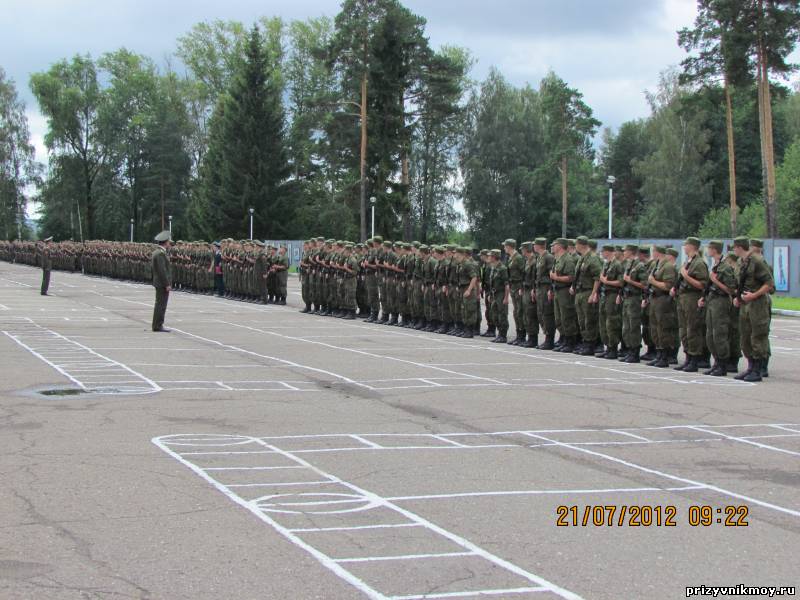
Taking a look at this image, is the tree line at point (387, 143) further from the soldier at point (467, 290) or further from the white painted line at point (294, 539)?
the white painted line at point (294, 539)

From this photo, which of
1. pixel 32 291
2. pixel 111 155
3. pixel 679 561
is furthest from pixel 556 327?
pixel 111 155

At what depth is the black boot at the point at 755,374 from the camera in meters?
14.3

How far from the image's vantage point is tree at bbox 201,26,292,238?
2960 inches

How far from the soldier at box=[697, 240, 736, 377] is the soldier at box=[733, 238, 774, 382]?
0.67ft

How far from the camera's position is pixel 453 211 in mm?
85500

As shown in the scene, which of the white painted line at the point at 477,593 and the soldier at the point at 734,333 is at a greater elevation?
the soldier at the point at 734,333

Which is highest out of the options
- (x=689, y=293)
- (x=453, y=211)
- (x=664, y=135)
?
(x=664, y=135)

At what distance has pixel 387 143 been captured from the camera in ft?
206

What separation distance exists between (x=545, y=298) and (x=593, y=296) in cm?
157

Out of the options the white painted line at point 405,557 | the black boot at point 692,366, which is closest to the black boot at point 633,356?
the black boot at point 692,366

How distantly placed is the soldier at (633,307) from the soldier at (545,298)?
7.22ft

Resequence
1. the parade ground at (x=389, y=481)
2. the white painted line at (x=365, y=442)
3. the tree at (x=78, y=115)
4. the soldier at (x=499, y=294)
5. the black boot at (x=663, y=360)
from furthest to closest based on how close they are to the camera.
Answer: the tree at (x=78, y=115)
the soldier at (x=499, y=294)
the black boot at (x=663, y=360)
the white painted line at (x=365, y=442)
the parade ground at (x=389, y=481)

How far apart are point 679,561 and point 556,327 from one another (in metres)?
13.6

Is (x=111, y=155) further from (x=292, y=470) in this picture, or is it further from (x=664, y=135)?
(x=292, y=470)
